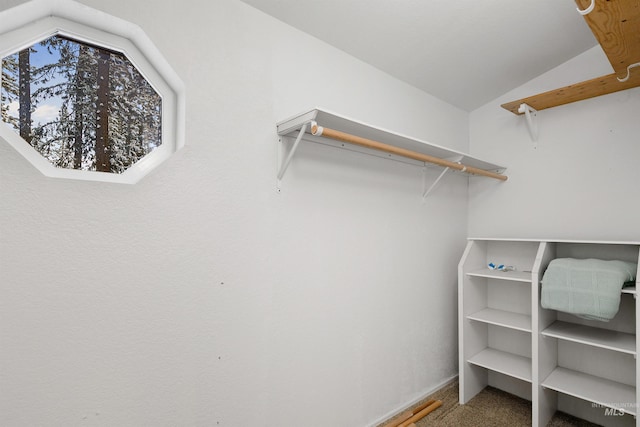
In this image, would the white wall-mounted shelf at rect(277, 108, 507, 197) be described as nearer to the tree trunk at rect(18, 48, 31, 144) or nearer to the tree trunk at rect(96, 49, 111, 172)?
the tree trunk at rect(96, 49, 111, 172)

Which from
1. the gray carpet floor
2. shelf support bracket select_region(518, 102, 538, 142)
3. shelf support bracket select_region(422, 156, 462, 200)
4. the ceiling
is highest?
the ceiling

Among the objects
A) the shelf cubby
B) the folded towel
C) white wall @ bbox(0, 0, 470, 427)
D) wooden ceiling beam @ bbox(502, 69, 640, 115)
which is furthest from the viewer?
the shelf cubby

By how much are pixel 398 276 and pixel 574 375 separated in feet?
4.34

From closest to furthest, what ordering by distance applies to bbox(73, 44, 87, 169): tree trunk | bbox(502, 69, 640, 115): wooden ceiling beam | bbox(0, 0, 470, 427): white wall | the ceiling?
1. bbox(0, 0, 470, 427): white wall
2. bbox(73, 44, 87, 169): tree trunk
3. the ceiling
4. bbox(502, 69, 640, 115): wooden ceiling beam

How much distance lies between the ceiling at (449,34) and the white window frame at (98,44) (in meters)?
0.56

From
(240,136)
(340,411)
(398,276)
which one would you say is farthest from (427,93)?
(340,411)

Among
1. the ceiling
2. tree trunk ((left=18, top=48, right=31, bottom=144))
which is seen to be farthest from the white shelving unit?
tree trunk ((left=18, top=48, right=31, bottom=144))

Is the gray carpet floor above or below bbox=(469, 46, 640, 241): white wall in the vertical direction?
below

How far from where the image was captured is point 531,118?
2.50 meters

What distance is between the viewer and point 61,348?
1069 mm

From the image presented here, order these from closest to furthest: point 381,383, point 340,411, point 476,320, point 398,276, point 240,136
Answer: point 240,136, point 340,411, point 381,383, point 398,276, point 476,320

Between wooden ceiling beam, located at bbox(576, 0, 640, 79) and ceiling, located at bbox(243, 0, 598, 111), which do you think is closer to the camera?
wooden ceiling beam, located at bbox(576, 0, 640, 79)

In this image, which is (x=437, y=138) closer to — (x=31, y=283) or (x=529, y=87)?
(x=529, y=87)

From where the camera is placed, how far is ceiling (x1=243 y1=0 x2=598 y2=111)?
65.8 inches
